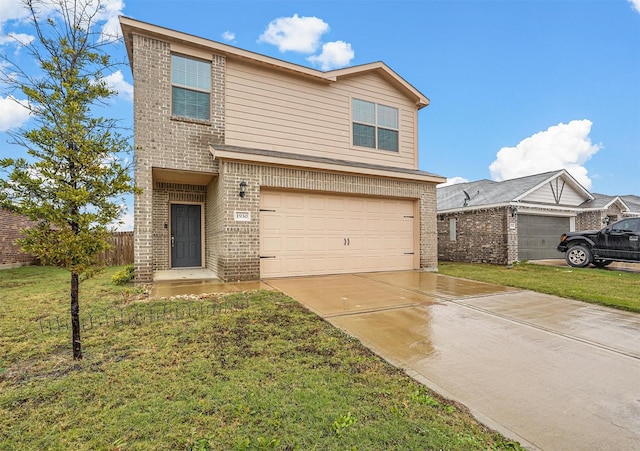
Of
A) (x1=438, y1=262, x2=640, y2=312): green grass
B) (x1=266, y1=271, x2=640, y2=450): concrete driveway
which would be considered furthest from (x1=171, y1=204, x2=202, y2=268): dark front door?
(x1=438, y1=262, x2=640, y2=312): green grass

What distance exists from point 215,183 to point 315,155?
302cm

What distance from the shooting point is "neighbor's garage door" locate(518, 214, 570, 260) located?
13.5 m

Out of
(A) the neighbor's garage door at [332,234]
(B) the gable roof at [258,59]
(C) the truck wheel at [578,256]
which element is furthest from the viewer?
(C) the truck wheel at [578,256]

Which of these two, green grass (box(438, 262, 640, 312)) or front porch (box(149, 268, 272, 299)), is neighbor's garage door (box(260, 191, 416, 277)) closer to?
front porch (box(149, 268, 272, 299))

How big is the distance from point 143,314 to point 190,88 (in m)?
5.97

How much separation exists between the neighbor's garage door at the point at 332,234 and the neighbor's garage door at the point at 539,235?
6507 mm

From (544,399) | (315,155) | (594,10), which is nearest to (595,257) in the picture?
(594,10)

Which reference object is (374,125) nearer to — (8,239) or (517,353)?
(517,353)

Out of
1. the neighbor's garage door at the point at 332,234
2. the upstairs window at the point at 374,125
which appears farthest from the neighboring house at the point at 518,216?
the upstairs window at the point at 374,125

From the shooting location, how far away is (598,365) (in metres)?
3.13

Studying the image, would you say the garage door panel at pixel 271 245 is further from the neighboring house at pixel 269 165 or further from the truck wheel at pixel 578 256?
the truck wheel at pixel 578 256

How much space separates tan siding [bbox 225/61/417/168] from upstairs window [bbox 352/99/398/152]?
0.72ft

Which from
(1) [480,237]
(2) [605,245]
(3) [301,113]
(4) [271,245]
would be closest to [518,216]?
(1) [480,237]

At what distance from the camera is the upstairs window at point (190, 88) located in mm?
7895
